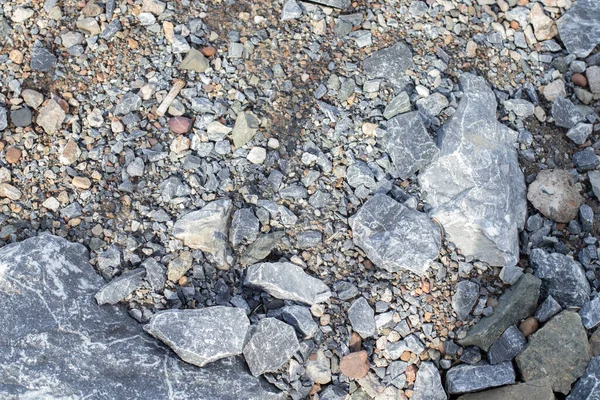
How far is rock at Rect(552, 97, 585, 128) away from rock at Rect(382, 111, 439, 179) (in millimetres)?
835

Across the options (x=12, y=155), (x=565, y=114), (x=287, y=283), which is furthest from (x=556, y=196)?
(x=12, y=155)

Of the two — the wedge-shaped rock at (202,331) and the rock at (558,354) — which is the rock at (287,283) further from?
the rock at (558,354)

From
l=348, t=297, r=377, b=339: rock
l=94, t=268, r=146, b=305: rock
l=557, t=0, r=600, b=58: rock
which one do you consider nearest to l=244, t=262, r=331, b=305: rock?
l=348, t=297, r=377, b=339: rock

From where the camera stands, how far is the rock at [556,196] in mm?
3455

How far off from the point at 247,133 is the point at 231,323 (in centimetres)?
97

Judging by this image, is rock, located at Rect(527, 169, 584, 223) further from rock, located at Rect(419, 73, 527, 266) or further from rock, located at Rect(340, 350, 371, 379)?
rock, located at Rect(340, 350, 371, 379)

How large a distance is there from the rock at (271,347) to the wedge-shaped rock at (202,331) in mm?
69

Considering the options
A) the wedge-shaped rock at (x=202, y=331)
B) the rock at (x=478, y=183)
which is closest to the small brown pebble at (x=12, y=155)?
the wedge-shaped rock at (x=202, y=331)

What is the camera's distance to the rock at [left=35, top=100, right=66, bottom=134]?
3.41m

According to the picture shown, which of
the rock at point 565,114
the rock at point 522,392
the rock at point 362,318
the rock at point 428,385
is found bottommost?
the rock at point 428,385

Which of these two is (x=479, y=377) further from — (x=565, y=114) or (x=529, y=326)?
(x=565, y=114)

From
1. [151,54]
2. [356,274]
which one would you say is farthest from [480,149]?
[151,54]

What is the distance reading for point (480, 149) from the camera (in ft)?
11.2

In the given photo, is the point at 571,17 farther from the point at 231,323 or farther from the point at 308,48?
the point at 231,323
